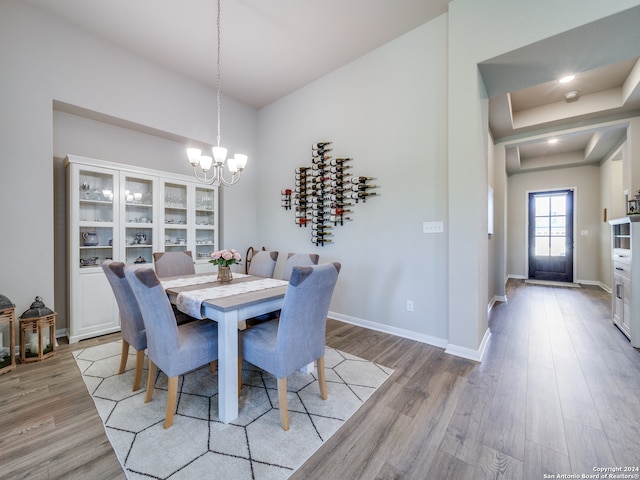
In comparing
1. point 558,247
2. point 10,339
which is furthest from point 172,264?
point 558,247

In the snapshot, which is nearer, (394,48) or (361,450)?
(361,450)

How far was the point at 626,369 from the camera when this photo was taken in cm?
223

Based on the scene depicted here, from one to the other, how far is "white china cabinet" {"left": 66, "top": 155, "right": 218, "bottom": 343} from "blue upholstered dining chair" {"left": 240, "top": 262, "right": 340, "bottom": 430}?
5.12ft

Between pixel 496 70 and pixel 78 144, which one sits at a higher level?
pixel 496 70

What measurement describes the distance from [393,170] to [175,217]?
3018mm

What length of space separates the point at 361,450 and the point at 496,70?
3185mm

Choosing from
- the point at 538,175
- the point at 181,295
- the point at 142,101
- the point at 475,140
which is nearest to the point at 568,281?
the point at 538,175

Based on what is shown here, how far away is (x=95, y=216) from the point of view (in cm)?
315

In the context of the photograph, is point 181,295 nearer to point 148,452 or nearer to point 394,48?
point 148,452

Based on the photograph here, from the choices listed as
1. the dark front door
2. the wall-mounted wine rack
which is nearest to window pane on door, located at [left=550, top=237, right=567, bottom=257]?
the dark front door

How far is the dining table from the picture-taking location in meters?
1.60

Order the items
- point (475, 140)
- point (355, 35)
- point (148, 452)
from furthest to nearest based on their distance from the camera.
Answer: point (355, 35) < point (475, 140) < point (148, 452)

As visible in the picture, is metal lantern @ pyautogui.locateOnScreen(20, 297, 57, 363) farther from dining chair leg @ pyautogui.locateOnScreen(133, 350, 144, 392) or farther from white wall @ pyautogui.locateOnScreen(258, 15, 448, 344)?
white wall @ pyautogui.locateOnScreen(258, 15, 448, 344)

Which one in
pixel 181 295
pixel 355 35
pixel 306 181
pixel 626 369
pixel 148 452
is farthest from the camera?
pixel 306 181
